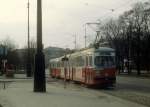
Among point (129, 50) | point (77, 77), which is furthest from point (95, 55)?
point (129, 50)

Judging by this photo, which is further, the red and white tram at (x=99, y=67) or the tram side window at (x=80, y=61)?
the tram side window at (x=80, y=61)

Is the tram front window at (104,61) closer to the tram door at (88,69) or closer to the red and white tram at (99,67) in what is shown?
the red and white tram at (99,67)

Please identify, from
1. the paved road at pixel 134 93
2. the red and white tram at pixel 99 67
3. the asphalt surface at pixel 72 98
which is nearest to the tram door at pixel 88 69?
the red and white tram at pixel 99 67

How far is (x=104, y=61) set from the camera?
117 ft

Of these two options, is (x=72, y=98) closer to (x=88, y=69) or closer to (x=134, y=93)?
(x=134, y=93)

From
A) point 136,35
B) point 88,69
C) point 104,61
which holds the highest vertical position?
point 136,35

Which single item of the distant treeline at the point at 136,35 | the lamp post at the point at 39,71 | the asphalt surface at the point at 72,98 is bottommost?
the asphalt surface at the point at 72,98

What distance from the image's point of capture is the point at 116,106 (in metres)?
19.0

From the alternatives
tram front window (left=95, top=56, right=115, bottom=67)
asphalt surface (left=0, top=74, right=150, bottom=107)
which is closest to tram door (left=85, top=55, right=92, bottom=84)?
tram front window (left=95, top=56, right=115, bottom=67)

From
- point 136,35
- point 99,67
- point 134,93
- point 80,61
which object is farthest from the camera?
point 136,35

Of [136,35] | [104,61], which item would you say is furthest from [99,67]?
[136,35]

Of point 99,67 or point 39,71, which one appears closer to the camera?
point 39,71

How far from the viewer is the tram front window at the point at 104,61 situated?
3534cm

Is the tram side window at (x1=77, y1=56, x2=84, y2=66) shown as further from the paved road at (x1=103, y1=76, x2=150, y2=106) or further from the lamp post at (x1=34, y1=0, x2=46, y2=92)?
the lamp post at (x1=34, y1=0, x2=46, y2=92)
